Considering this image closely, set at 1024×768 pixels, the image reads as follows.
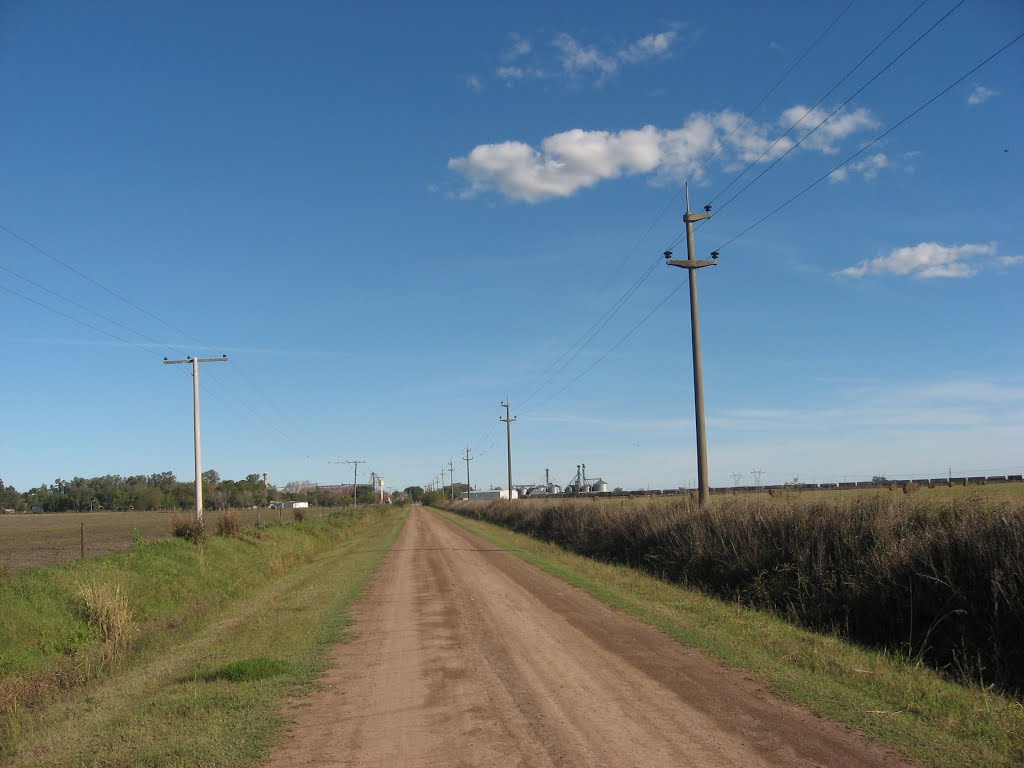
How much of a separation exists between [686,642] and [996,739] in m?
4.68

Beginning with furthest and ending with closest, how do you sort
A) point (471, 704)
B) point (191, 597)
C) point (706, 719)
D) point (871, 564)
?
point (191, 597), point (871, 564), point (471, 704), point (706, 719)

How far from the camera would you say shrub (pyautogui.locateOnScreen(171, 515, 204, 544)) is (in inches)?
1027

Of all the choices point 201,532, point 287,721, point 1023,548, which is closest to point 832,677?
point 1023,548

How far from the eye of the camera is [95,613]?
1438 cm

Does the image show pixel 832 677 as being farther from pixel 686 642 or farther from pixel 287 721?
pixel 287 721

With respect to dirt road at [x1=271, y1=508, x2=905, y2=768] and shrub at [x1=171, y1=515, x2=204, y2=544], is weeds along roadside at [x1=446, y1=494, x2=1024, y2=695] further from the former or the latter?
shrub at [x1=171, y1=515, x2=204, y2=544]

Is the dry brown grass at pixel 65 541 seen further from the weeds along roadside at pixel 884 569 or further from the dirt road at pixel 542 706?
the weeds along roadside at pixel 884 569

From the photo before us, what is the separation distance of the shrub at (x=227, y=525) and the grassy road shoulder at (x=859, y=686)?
20809 millimetres

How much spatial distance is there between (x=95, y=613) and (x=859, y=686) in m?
13.2

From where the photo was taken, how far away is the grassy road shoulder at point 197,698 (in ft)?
22.0

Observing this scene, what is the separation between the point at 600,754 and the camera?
238 inches

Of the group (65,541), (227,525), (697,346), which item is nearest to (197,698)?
(697,346)

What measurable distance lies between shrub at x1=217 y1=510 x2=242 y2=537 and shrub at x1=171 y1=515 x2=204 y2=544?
3.61m

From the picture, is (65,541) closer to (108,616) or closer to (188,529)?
(188,529)
